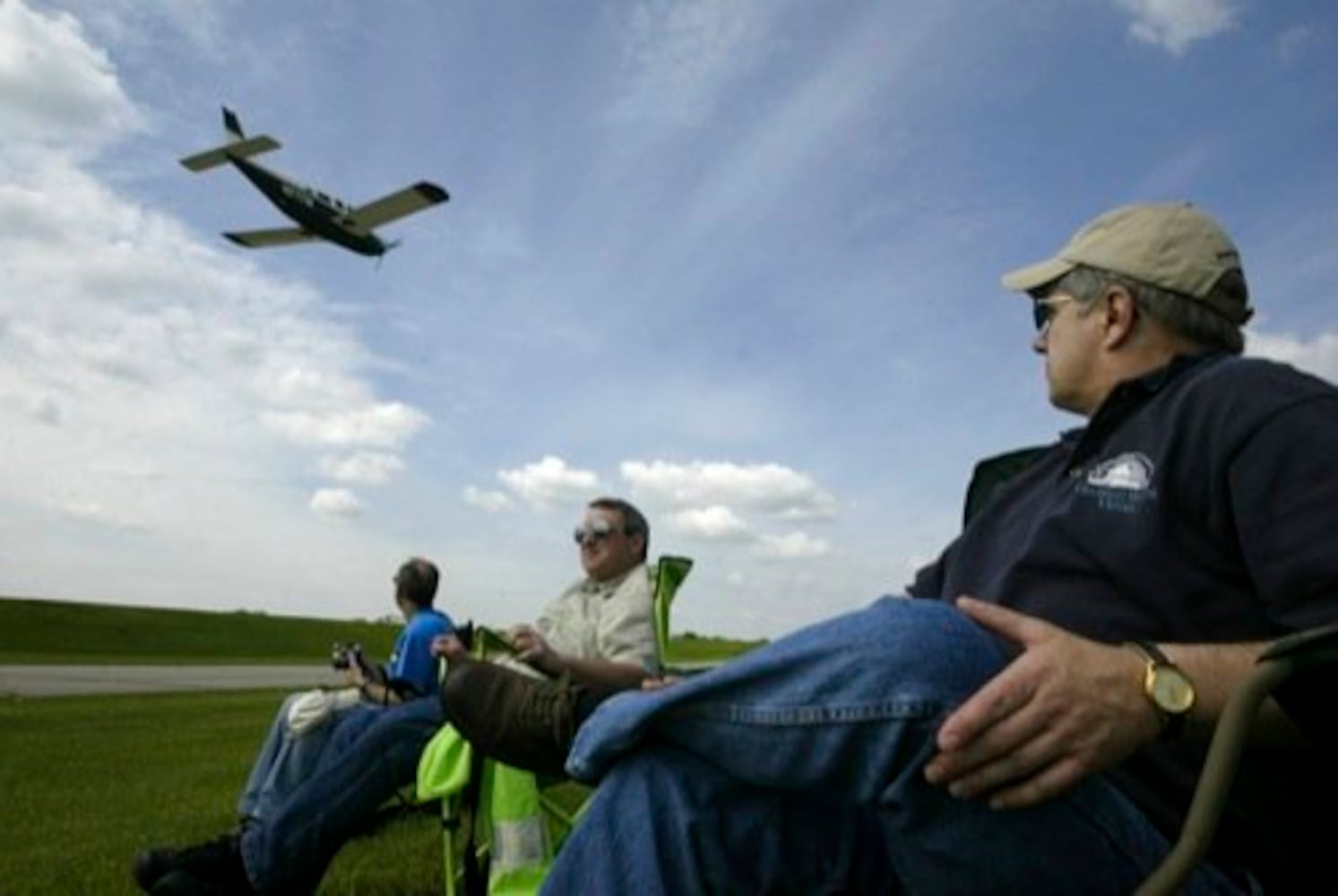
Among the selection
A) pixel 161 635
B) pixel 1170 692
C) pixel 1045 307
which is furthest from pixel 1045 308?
pixel 161 635

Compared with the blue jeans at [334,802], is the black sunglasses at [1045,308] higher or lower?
higher

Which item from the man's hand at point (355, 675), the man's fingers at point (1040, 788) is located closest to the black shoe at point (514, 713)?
the man's fingers at point (1040, 788)

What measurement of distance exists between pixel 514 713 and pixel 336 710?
9.29 ft

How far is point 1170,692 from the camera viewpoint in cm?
136

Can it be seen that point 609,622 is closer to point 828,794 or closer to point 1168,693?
point 828,794

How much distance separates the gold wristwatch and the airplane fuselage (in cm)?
3422

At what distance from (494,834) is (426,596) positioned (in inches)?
119

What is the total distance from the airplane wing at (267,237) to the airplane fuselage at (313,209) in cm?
247

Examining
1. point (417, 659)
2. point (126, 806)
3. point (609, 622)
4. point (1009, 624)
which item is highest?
point (609, 622)

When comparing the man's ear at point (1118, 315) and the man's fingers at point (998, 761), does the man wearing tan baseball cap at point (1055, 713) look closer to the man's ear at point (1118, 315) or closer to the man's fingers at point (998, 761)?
the man's fingers at point (998, 761)

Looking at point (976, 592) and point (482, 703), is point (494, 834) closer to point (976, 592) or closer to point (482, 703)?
point (482, 703)

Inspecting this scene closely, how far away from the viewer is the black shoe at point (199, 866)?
13.9 feet

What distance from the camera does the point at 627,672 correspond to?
4465 mm

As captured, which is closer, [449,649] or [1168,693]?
[1168,693]
